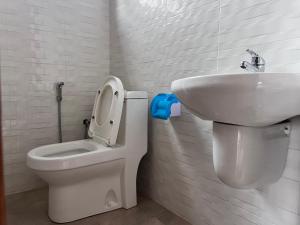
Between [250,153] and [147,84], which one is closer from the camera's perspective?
[250,153]

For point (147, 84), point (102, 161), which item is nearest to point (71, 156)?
point (102, 161)

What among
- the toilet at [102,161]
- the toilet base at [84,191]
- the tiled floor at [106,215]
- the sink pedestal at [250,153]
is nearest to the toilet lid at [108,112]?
the toilet at [102,161]

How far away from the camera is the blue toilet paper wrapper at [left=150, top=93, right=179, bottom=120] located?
4.48 ft

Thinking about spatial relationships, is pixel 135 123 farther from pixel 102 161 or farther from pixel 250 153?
pixel 250 153

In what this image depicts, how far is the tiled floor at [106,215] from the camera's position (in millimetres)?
1416

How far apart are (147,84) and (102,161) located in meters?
0.62

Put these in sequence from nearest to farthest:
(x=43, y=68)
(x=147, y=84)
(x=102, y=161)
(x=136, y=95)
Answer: (x=102, y=161) → (x=136, y=95) → (x=147, y=84) → (x=43, y=68)

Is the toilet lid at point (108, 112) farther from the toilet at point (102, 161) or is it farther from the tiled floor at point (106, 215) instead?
the tiled floor at point (106, 215)

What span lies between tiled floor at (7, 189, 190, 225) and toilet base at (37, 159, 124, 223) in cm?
5

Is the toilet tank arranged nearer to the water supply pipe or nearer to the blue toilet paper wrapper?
the blue toilet paper wrapper

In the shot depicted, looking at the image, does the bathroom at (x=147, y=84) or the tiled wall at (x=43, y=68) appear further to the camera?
the tiled wall at (x=43, y=68)

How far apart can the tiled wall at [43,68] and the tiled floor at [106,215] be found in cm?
24

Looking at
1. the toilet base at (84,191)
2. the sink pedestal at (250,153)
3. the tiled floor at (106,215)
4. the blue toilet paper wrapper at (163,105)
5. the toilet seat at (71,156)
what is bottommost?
the tiled floor at (106,215)

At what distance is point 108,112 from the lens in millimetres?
1632
